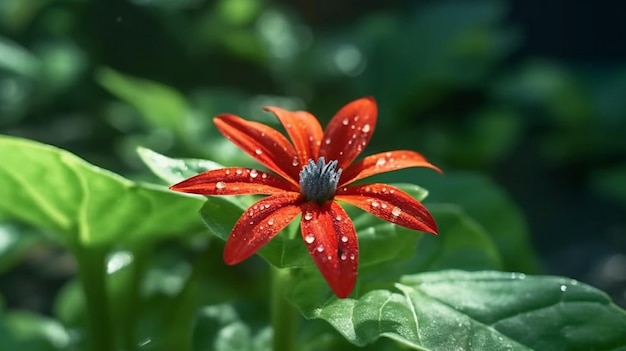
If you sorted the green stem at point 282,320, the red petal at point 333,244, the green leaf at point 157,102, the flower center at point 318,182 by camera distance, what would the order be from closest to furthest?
the red petal at point 333,244 < the flower center at point 318,182 < the green stem at point 282,320 < the green leaf at point 157,102

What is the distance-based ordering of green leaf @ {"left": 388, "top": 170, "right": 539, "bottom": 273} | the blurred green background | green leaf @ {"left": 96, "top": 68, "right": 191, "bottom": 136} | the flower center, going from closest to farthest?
the flower center
green leaf @ {"left": 388, "top": 170, "right": 539, "bottom": 273}
green leaf @ {"left": 96, "top": 68, "right": 191, "bottom": 136}
the blurred green background

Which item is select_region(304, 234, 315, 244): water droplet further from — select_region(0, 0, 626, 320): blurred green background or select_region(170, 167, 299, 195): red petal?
select_region(0, 0, 626, 320): blurred green background

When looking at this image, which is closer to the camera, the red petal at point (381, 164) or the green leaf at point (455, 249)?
the red petal at point (381, 164)

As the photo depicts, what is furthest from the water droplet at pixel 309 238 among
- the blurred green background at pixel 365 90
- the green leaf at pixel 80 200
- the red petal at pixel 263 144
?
the blurred green background at pixel 365 90

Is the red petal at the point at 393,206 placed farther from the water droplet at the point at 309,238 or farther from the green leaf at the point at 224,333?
the green leaf at the point at 224,333

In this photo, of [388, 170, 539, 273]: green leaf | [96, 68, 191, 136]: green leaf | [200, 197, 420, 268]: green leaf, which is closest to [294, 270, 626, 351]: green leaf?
[200, 197, 420, 268]: green leaf

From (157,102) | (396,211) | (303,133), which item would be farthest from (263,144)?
(157,102)

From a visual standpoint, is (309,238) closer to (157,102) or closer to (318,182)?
(318,182)
